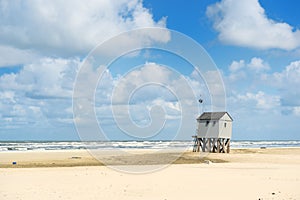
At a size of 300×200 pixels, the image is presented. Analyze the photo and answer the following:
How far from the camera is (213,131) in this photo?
42469 millimetres

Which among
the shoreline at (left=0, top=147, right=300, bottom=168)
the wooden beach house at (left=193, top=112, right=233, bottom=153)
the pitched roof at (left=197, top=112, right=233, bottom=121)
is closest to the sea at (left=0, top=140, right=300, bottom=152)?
the wooden beach house at (left=193, top=112, right=233, bottom=153)

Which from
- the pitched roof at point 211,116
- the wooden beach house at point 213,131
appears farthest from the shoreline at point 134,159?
the pitched roof at point 211,116

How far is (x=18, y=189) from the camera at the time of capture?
15.0 meters

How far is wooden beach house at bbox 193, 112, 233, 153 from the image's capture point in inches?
1649

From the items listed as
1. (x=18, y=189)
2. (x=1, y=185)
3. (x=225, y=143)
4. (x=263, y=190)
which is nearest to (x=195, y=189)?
(x=263, y=190)

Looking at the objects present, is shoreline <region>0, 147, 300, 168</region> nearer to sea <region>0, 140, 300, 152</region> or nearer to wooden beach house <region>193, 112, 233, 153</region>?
wooden beach house <region>193, 112, 233, 153</region>

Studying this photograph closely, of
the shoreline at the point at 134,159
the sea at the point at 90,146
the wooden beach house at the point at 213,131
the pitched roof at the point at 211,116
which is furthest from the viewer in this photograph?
the sea at the point at 90,146

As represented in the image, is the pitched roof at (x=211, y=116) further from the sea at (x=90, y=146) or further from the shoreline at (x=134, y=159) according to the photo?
the sea at (x=90, y=146)

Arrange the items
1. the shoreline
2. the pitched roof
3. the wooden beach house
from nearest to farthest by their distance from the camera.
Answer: the shoreline, the pitched roof, the wooden beach house

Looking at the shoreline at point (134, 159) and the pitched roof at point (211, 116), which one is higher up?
the pitched roof at point (211, 116)

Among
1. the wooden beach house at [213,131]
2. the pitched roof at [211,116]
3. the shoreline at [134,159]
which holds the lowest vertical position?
the shoreline at [134,159]

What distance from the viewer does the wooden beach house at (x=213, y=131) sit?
41.9 metres

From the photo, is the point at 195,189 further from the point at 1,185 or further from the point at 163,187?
the point at 1,185

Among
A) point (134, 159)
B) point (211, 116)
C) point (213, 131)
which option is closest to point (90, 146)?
point (213, 131)
